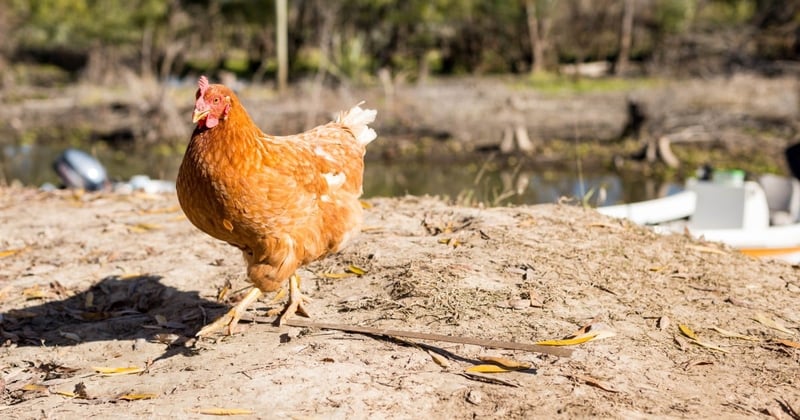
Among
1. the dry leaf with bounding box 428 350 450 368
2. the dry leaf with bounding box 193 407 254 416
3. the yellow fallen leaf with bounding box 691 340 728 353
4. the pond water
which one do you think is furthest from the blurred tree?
the dry leaf with bounding box 193 407 254 416

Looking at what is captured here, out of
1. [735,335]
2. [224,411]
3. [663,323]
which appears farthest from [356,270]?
[735,335]

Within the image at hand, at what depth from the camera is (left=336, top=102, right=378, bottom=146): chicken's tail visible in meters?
5.25

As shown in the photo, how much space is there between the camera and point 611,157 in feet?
51.1

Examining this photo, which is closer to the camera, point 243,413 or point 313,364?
point 243,413

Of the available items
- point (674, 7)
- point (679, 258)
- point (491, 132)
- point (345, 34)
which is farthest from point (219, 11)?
point (679, 258)

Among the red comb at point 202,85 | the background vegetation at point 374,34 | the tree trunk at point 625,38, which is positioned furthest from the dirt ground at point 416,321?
Result: the tree trunk at point 625,38

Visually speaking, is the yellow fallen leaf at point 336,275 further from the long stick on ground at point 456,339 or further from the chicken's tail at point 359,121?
the chicken's tail at point 359,121

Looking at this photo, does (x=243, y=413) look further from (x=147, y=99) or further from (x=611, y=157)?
(x=147, y=99)

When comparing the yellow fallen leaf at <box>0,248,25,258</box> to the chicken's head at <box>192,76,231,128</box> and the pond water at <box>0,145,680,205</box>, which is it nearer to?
the chicken's head at <box>192,76,231,128</box>

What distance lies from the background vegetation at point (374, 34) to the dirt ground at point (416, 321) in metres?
20.7

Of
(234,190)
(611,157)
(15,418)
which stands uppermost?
(234,190)

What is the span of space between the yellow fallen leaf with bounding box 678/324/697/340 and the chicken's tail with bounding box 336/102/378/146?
2262 mm

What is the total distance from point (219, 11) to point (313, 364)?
86.6 ft

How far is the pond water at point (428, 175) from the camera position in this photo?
40.6 feet
